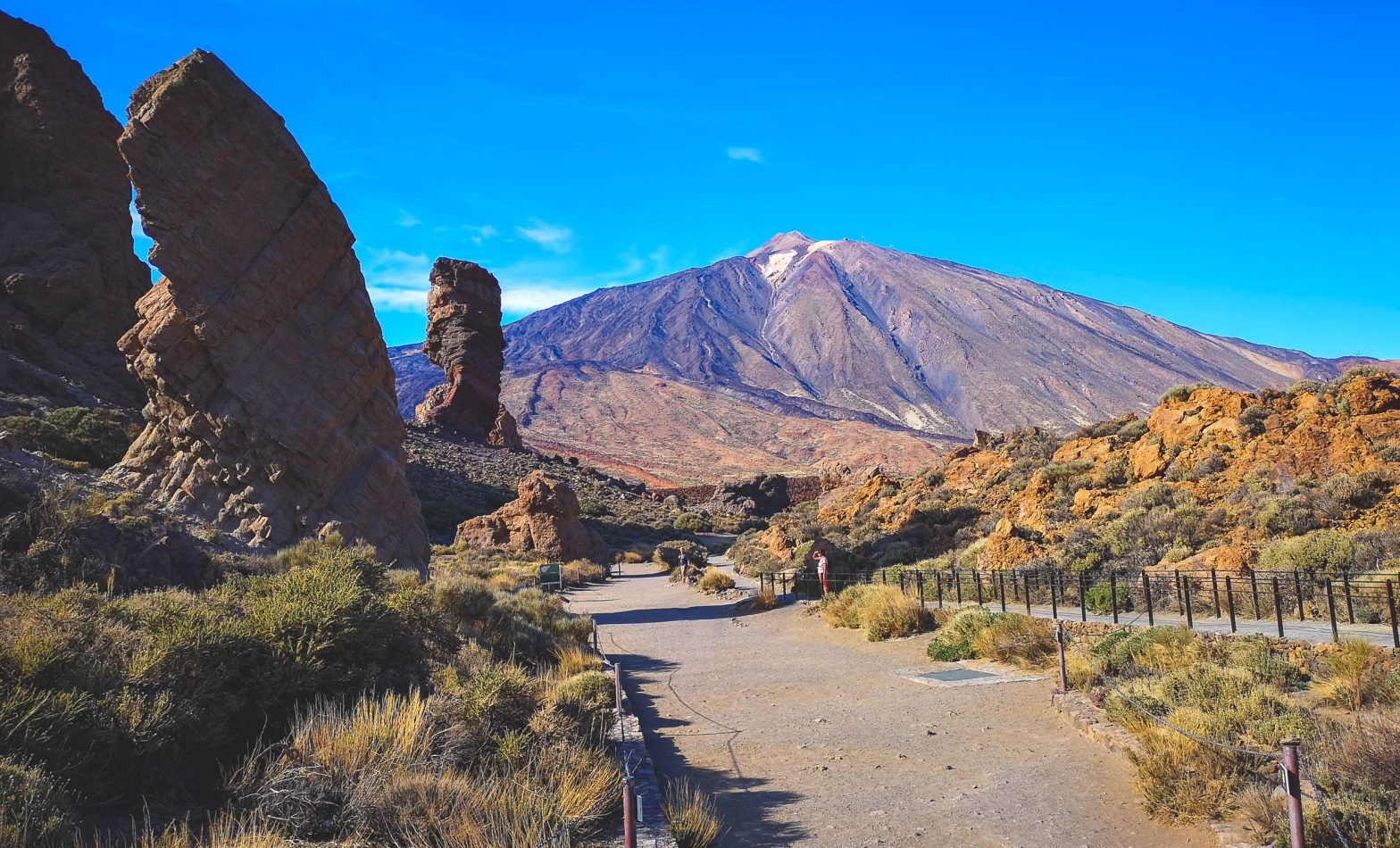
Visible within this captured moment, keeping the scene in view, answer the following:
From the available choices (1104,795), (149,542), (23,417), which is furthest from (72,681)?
(23,417)

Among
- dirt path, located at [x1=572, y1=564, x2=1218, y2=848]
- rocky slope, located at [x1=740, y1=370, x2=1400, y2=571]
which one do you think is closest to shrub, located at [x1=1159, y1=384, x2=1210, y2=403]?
rocky slope, located at [x1=740, y1=370, x2=1400, y2=571]

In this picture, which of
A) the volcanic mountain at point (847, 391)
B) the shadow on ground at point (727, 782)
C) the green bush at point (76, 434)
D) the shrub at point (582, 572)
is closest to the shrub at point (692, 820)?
the shadow on ground at point (727, 782)

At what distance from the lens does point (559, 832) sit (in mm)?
4648

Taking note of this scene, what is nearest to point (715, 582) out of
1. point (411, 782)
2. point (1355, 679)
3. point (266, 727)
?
point (1355, 679)

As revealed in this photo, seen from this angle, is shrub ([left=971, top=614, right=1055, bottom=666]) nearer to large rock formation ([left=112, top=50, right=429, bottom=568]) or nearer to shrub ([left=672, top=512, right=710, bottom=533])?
large rock formation ([left=112, top=50, right=429, bottom=568])

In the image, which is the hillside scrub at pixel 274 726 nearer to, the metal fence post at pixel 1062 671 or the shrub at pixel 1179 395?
the metal fence post at pixel 1062 671

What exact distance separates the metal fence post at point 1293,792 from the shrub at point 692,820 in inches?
131

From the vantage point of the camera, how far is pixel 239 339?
1667cm

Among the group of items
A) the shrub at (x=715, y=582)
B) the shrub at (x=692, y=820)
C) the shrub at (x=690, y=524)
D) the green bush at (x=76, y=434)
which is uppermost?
the green bush at (x=76, y=434)

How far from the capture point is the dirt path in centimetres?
594

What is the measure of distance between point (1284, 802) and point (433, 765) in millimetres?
5362

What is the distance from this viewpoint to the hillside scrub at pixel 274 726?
461 cm

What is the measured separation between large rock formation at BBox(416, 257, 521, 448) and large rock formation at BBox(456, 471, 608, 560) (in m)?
32.3

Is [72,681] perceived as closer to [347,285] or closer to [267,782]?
[267,782]
